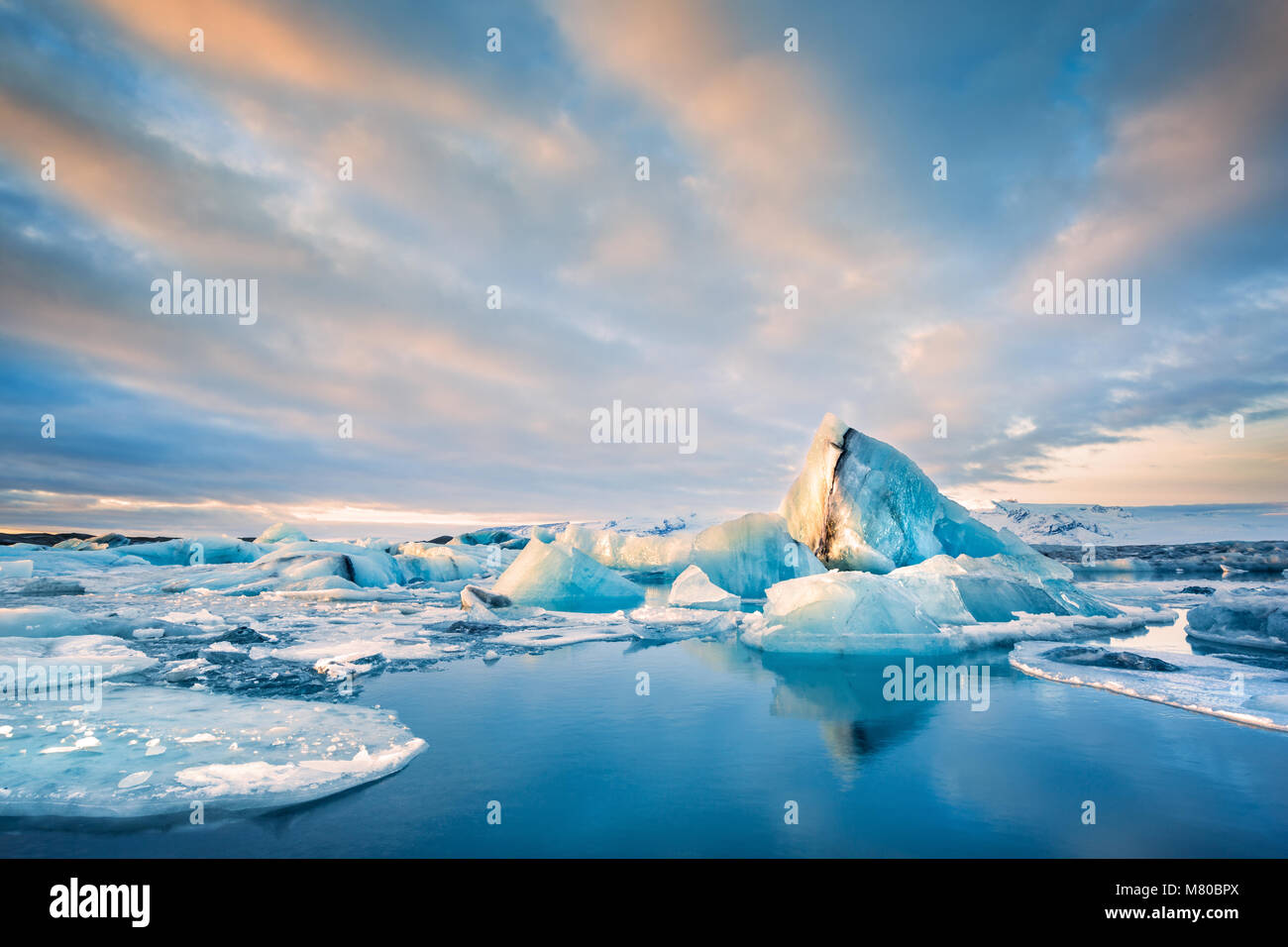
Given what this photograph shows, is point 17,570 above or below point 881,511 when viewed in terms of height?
below

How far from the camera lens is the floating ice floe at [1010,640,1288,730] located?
5656mm

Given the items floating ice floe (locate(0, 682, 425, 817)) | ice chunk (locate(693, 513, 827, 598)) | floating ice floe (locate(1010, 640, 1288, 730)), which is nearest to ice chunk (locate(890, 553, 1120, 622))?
floating ice floe (locate(1010, 640, 1288, 730))

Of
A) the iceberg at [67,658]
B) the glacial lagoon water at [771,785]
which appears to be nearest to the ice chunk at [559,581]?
the iceberg at [67,658]

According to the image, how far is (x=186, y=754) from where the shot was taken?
4059 mm

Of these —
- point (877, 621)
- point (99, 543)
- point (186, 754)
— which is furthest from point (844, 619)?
point (99, 543)

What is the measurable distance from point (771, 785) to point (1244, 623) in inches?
458

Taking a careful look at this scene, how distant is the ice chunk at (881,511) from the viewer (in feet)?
58.1

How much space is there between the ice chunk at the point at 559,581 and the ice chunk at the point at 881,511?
678 centimetres

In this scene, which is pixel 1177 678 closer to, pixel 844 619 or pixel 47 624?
pixel 844 619

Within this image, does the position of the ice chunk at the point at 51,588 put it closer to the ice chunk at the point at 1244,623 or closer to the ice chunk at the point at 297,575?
the ice chunk at the point at 297,575

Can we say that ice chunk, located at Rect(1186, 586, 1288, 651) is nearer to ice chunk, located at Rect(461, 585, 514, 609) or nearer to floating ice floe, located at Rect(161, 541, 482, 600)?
ice chunk, located at Rect(461, 585, 514, 609)
